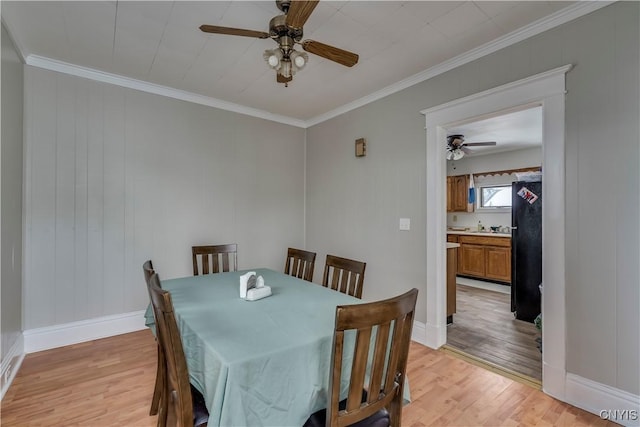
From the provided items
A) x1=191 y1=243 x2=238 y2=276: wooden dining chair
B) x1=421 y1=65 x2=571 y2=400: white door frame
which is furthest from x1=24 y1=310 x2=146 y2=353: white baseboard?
x1=421 y1=65 x2=571 y2=400: white door frame

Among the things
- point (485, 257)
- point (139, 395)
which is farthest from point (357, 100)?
point (485, 257)

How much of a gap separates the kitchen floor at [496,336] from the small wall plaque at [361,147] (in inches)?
86.1

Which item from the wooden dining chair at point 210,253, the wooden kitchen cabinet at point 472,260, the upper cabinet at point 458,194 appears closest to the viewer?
the wooden dining chair at point 210,253

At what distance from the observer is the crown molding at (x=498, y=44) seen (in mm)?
1953

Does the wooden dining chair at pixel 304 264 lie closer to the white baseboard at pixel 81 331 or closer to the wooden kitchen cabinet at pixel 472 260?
the white baseboard at pixel 81 331

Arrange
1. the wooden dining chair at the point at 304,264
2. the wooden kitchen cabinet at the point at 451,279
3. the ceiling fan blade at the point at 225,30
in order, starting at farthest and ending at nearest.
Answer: the wooden kitchen cabinet at the point at 451,279 → the wooden dining chair at the point at 304,264 → the ceiling fan blade at the point at 225,30

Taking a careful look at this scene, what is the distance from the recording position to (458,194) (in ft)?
21.4

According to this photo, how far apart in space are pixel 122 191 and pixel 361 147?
2.61 metres

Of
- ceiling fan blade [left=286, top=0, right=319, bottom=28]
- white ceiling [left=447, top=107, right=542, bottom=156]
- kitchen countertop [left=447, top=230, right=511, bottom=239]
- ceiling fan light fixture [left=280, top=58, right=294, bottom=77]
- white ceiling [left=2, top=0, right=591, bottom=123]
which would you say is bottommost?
kitchen countertop [left=447, top=230, right=511, bottom=239]

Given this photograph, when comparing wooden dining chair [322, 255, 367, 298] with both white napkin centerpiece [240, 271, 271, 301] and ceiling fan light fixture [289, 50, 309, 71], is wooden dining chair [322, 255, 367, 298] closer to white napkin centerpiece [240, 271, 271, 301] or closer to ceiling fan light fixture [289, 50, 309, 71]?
white napkin centerpiece [240, 271, 271, 301]

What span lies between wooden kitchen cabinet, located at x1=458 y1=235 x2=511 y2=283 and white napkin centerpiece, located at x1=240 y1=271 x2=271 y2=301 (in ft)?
16.3

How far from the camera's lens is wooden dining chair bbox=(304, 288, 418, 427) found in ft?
3.39

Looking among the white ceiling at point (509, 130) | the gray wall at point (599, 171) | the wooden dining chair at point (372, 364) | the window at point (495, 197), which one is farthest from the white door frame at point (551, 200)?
the window at point (495, 197)

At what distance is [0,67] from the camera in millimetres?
2023
